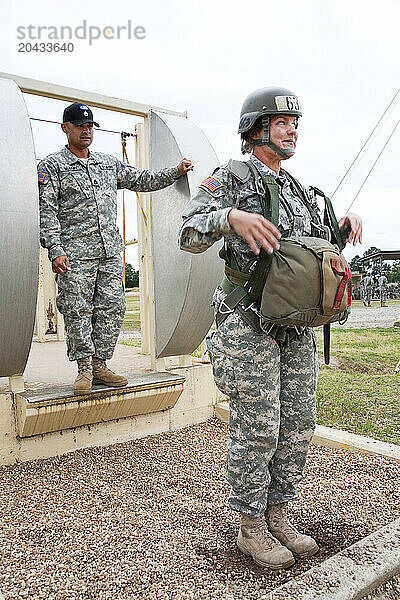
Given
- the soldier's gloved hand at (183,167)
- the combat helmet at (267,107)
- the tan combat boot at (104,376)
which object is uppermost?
the soldier's gloved hand at (183,167)

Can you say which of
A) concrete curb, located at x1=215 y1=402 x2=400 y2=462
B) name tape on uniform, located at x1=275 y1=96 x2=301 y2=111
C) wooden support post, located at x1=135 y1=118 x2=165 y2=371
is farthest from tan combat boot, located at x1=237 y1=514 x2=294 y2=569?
wooden support post, located at x1=135 y1=118 x2=165 y2=371

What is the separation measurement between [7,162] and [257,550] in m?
2.54

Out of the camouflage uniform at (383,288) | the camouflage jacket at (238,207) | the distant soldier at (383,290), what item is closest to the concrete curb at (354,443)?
the camouflage jacket at (238,207)

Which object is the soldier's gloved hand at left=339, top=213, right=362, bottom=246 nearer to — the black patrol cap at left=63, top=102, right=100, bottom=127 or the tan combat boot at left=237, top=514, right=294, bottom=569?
the tan combat boot at left=237, top=514, right=294, bottom=569

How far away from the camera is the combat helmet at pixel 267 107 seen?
2477 millimetres

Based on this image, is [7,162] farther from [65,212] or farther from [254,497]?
[254,497]

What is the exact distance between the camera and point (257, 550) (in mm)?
2572

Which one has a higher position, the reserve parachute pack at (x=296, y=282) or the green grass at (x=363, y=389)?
the reserve parachute pack at (x=296, y=282)

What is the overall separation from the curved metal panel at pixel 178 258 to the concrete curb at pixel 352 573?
2149 millimetres

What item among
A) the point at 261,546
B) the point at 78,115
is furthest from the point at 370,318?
the point at 261,546

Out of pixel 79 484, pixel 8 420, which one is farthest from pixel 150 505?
pixel 8 420

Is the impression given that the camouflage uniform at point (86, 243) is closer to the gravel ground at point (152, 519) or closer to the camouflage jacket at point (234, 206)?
the gravel ground at point (152, 519)

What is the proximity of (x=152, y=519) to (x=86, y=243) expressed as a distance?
71.5 inches

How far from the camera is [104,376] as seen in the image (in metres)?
4.14
